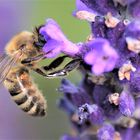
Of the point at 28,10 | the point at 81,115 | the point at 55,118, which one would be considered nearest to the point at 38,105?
the point at 81,115

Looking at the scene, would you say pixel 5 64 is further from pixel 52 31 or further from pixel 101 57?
pixel 101 57

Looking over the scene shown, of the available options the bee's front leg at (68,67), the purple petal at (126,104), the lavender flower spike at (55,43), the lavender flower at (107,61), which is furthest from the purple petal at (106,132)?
the lavender flower spike at (55,43)

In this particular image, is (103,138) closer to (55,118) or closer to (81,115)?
(81,115)

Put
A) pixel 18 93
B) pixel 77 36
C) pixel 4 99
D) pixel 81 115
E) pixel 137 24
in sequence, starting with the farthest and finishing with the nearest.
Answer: pixel 77 36 < pixel 4 99 < pixel 18 93 < pixel 81 115 < pixel 137 24

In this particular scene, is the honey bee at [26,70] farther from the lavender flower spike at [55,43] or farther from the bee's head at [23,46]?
the lavender flower spike at [55,43]

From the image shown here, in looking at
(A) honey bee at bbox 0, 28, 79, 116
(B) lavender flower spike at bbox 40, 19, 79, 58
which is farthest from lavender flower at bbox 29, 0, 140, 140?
(A) honey bee at bbox 0, 28, 79, 116
